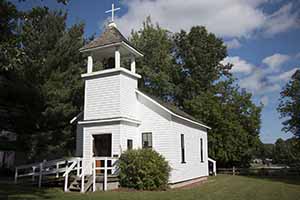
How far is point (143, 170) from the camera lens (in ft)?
47.3

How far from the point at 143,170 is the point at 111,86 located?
520cm

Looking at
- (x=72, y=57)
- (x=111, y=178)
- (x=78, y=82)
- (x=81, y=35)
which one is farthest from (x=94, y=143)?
(x=81, y=35)

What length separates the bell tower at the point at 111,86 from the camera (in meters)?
16.6

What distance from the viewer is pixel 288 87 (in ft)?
89.4

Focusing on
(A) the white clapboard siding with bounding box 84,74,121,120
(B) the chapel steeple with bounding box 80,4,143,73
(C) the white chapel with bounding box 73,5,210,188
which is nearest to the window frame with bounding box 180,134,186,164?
(C) the white chapel with bounding box 73,5,210,188

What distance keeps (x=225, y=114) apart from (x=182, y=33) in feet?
50.3

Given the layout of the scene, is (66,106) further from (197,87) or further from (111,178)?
(197,87)

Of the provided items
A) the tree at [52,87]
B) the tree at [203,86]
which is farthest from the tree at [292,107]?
the tree at [52,87]

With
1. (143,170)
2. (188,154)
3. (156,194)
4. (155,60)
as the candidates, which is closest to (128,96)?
(143,170)

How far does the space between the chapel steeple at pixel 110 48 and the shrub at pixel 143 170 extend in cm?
528

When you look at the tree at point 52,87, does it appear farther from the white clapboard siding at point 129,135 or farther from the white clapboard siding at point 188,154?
the white clapboard siding at point 188,154

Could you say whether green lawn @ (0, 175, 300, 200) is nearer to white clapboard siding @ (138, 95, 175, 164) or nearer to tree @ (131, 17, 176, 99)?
white clapboard siding @ (138, 95, 175, 164)

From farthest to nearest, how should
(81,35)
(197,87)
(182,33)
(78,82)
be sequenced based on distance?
1. (182,33)
2. (197,87)
3. (81,35)
4. (78,82)

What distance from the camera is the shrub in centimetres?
1445
